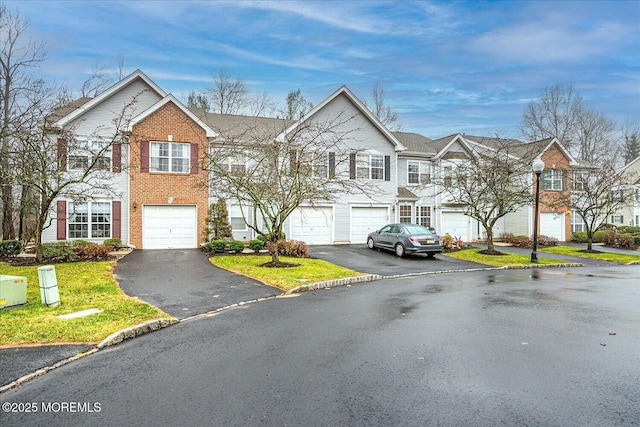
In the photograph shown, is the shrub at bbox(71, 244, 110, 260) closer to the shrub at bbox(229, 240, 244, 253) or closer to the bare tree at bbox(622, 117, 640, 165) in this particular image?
the shrub at bbox(229, 240, 244, 253)

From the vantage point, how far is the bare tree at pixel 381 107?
1679 inches

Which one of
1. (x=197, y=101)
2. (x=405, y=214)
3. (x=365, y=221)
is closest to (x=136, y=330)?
(x=365, y=221)

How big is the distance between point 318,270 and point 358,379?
31.3 ft

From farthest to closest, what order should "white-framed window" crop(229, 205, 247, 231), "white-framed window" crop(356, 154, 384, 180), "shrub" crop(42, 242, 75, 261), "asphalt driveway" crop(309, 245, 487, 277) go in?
1. "white-framed window" crop(356, 154, 384, 180)
2. "white-framed window" crop(229, 205, 247, 231)
3. "asphalt driveway" crop(309, 245, 487, 277)
4. "shrub" crop(42, 242, 75, 261)

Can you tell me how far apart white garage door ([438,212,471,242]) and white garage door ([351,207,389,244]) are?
475 cm

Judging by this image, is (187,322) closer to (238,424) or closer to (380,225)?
(238,424)

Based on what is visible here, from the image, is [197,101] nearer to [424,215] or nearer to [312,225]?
[312,225]

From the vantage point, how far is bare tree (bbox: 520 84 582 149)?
43.6 m

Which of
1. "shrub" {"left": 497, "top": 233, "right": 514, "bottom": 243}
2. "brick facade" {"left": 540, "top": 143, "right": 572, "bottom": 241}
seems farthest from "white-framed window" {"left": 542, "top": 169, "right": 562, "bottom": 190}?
"shrub" {"left": 497, "top": 233, "right": 514, "bottom": 243}

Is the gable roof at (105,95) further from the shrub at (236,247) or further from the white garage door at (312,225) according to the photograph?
the white garage door at (312,225)

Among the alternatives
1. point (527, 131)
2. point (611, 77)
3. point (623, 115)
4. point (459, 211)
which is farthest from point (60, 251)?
point (623, 115)

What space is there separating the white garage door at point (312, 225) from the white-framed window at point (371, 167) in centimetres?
316

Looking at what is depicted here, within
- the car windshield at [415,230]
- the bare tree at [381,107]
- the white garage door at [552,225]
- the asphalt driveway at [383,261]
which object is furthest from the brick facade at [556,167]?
the bare tree at [381,107]

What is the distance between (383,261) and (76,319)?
41.9ft
